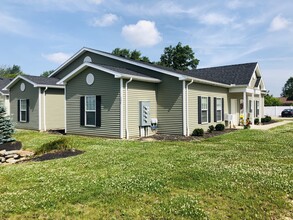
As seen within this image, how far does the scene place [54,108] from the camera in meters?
16.9

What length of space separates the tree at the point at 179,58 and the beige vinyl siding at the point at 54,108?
106 feet

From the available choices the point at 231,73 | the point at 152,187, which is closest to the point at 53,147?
the point at 152,187

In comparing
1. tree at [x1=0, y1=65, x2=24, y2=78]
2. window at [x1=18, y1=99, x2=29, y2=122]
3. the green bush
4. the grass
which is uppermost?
tree at [x1=0, y1=65, x2=24, y2=78]

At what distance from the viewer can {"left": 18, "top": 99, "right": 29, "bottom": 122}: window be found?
17.0 m

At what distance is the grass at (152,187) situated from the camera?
3.98 m

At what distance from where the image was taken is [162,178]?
18.3 ft

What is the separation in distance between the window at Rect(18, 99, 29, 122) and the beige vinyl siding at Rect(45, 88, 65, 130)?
5.22ft

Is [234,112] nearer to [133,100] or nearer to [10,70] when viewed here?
[133,100]

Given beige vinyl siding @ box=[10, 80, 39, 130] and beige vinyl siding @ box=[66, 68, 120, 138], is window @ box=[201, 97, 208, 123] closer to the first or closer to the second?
beige vinyl siding @ box=[66, 68, 120, 138]

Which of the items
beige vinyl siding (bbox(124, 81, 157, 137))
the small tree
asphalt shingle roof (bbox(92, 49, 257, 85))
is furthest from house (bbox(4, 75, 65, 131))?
asphalt shingle roof (bbox(92, 49, 257, 85))

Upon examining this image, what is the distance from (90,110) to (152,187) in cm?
898

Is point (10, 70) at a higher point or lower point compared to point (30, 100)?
higher

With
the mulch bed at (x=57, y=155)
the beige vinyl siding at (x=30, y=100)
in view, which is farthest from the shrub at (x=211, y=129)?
the beige vinyl siding at (x=30, y=100)

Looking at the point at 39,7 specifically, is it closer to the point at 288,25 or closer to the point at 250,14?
the point at 250,14
